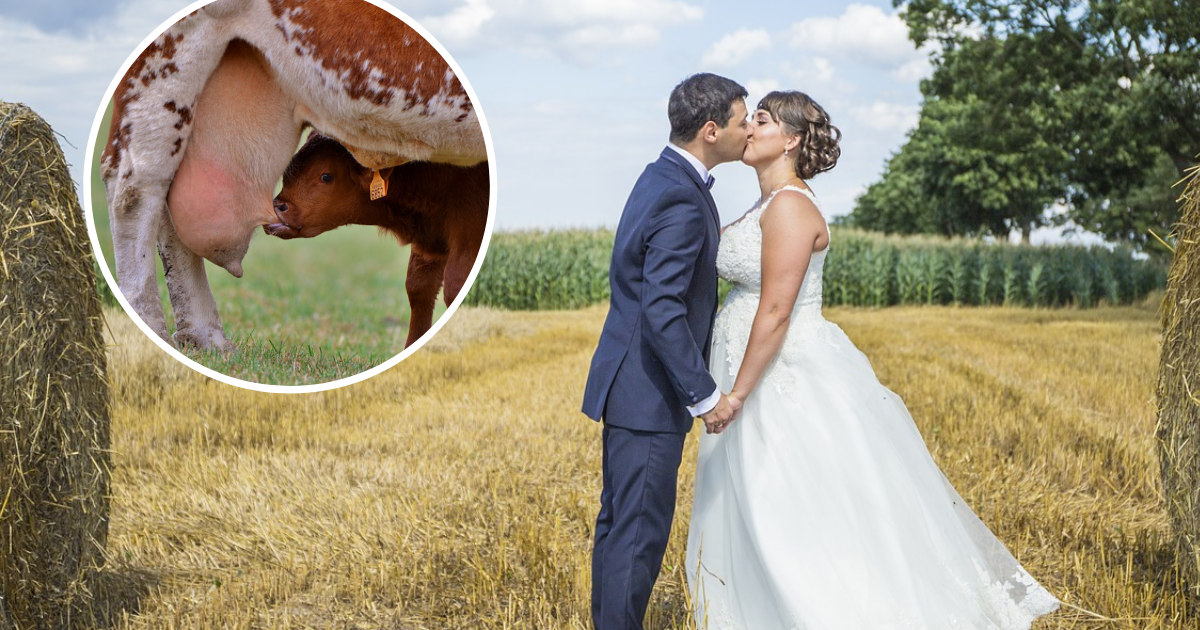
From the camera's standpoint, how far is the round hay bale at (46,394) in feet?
12.1

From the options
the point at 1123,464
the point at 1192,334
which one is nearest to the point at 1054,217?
the point at 1123,464

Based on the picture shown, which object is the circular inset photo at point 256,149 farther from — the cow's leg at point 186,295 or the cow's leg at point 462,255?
the cow's leg at point 462,255

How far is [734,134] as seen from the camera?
358 centimetres

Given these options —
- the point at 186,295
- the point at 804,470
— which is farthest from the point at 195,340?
the point at 804,470

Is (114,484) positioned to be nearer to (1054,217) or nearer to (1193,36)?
(1193,36)

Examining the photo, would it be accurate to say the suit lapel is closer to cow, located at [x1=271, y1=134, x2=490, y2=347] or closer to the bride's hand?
the bride's hand

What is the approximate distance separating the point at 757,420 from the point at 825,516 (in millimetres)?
432

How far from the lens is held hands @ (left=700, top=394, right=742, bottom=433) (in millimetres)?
3537

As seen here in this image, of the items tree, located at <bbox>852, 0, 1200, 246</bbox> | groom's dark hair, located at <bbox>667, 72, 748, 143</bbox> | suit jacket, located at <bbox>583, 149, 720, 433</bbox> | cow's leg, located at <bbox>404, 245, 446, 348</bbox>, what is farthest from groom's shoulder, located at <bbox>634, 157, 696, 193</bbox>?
tree, located at <bbox>852, 0, 1200, 246</bbox>

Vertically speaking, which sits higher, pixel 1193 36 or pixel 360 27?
pixel 1193 36

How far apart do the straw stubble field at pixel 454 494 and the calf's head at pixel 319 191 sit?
168 cm

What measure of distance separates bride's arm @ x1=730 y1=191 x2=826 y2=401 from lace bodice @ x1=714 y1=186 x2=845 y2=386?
0.07 metres

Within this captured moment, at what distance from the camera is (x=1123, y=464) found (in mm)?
6887

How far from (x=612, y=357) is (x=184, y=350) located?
1858mm
